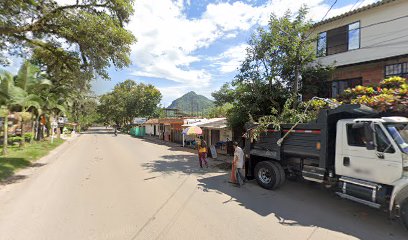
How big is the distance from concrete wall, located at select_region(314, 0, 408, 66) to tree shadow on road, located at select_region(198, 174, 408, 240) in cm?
839

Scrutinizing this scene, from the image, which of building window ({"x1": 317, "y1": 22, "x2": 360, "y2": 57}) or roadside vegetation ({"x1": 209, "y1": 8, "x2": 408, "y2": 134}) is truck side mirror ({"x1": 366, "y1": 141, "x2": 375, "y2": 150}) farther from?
building window ({"x1": 317, "y1": 22, "x2": 360, "y2": 57})

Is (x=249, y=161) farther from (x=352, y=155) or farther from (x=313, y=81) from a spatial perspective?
(x=313, y=81)

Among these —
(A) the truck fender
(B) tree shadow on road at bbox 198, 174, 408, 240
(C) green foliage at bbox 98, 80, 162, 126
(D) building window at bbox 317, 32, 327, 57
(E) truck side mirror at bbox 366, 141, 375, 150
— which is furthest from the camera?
(C) green foliage at bbox 98, 80, 162, 126

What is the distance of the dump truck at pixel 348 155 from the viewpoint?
5.83m

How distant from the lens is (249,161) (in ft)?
32.4

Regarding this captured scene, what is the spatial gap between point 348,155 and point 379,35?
32.4 ft

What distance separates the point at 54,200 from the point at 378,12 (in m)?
16.3

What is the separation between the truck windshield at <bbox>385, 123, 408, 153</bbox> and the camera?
19.0 ft

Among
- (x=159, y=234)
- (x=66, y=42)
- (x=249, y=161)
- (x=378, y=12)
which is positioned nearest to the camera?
(x=159, y=234)

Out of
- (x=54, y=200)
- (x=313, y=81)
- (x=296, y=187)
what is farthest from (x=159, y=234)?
(x=313, y=81)

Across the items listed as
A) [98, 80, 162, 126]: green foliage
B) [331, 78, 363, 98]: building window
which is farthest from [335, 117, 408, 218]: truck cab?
[98, 80, 162, 126]: green foliage

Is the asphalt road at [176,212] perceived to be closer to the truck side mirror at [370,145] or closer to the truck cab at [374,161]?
the truck cab at [374,161]

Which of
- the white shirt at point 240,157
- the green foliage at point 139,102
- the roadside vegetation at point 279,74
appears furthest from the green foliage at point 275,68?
the green foliage at point 139,102

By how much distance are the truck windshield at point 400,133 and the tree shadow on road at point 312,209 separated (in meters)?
1.78
